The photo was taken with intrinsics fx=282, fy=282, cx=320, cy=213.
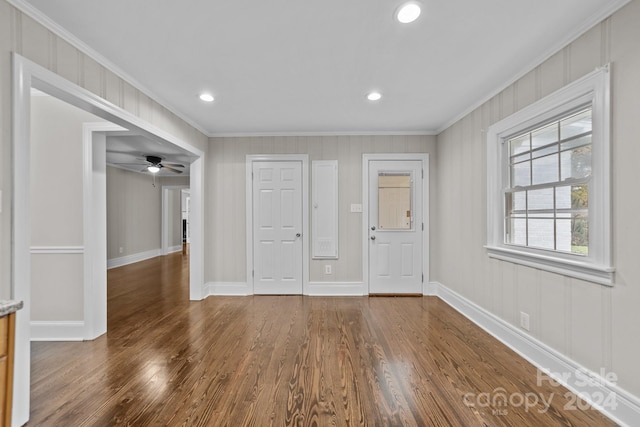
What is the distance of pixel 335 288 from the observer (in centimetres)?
427

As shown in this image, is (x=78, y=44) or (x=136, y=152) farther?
(x=136, y=152)

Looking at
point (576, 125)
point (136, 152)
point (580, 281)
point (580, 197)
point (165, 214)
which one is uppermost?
point (136, 152)

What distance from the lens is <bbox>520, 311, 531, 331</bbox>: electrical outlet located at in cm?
241

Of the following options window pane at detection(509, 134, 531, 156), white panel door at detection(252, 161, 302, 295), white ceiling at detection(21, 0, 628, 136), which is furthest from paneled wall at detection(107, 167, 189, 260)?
window pane at detection(509, 134, 531, 156)

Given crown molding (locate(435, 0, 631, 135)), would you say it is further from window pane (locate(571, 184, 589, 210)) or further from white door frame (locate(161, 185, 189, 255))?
white door frame (locate(161, 185, 189, 255))

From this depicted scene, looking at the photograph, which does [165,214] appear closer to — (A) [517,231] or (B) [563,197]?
(A) [517,231]

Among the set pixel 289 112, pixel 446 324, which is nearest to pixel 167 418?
pixel 446 324

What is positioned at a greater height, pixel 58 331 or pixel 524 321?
pixel 524 321

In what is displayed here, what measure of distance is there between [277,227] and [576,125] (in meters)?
3.47

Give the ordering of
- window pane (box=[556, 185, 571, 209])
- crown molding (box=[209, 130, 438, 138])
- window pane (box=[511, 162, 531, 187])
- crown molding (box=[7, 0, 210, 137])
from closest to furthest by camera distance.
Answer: crown molding (box=[7, 0, 210, 137])
window pane (box=[556, 185, 571, 209])
window pane (box=[511, 162, 531, 187])
crown molding (box=[209, 130, 438, 138])

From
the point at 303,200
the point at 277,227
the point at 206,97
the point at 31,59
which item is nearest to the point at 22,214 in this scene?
the point at 31,59

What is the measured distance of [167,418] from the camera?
1678 millimetres

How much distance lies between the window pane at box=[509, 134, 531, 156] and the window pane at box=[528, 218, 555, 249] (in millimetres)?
663

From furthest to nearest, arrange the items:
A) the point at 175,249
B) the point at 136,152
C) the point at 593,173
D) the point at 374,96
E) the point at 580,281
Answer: the point at 175,249
the point at 136,152
the point at 374,96
the point at 580,281
the point at 593,173
